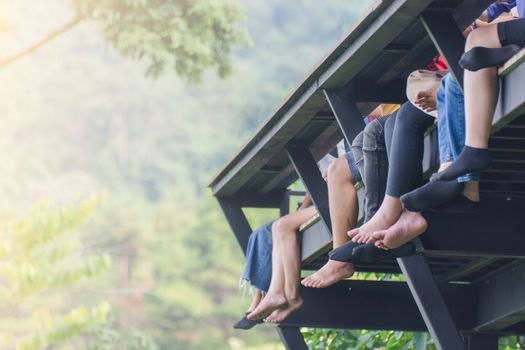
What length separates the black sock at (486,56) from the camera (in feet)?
16.0

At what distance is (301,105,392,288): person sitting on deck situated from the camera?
6039mm

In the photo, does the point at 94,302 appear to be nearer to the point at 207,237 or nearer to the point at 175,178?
the point at 207,237

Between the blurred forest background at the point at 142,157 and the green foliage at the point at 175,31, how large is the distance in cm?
394

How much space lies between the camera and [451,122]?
17.1ft

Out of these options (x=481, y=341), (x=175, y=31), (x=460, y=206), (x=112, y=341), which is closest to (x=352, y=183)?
(x=460, y=206)

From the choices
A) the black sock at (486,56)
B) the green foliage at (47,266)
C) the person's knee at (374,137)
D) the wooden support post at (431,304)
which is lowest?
the wooden support post at (431,304)

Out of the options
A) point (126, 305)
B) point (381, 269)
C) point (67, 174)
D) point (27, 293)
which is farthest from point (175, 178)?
point (381, 269)

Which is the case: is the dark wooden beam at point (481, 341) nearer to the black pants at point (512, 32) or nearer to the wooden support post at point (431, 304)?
the wooden support post at point (431, 304)

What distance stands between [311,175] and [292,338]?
1200 millimetres

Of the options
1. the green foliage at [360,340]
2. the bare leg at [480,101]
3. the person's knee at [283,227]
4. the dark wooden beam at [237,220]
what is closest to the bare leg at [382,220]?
the bare leg at [480,101]

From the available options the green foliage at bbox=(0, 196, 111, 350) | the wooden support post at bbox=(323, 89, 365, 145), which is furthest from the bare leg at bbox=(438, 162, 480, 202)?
the green foliage at bbox=(0, 196, 111, 350)

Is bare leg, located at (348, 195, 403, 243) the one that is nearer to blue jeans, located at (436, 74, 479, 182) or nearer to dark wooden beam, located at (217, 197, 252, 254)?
blue jeans, located at (436, 74, 479, 182)

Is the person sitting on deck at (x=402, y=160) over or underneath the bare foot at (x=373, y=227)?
over

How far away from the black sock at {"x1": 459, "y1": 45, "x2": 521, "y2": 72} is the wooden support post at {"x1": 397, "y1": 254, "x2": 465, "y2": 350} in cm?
158
